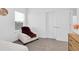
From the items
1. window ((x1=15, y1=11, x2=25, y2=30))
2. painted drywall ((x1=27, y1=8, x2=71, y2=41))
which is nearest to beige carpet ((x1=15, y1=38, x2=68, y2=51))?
painted drywall ((x1=27, y1=8, x2=71, y2=41))

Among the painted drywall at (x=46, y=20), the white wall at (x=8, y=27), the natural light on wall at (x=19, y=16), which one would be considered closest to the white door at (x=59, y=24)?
the painted drywall at (x=46, y=20)

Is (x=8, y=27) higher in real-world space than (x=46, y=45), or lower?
higher

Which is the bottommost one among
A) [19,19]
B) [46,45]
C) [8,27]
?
[46,45]

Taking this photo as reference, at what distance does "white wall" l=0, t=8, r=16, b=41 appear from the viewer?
151 centimetres

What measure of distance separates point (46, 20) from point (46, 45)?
0.37 meters

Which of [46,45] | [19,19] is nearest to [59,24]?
[46,45]

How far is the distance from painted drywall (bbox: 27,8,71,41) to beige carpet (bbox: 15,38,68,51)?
0.08 meters

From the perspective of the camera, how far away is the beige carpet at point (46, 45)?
1.55 metres

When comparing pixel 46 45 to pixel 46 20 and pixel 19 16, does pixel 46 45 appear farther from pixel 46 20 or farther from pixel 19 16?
pixel 19 16

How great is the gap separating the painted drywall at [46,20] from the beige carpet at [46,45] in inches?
3.0

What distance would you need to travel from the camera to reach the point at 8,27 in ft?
5.03

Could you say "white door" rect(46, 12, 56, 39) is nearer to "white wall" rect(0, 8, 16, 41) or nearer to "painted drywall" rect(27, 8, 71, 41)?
"painted drywall" rect(27, 8, 71, 41)
